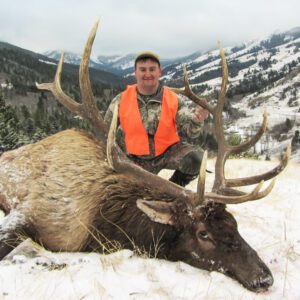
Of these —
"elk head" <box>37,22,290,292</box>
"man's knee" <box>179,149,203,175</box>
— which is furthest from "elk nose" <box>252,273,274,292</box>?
"man's knee" <box>179,149,203,175</box>

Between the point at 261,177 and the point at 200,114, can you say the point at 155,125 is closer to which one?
the point at 200,114

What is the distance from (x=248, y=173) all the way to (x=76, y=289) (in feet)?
22.1

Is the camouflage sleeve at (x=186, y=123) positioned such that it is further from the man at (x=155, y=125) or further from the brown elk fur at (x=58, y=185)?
the brown elk fur at (x=58, y=185)

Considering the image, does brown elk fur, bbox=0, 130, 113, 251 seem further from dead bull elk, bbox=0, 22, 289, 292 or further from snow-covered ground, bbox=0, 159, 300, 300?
snow-covered ground, bbox=0, 159, 300, 300

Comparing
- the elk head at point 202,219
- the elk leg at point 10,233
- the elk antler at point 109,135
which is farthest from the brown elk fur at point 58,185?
the elk head at point 202,219

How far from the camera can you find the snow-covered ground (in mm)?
2914

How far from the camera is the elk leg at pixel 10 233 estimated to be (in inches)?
152

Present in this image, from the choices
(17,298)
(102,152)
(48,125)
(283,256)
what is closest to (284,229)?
(283,256)

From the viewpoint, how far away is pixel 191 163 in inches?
197

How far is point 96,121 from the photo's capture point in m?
4.59

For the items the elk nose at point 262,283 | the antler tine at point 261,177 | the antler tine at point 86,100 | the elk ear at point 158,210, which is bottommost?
the elk nose at point 262,283

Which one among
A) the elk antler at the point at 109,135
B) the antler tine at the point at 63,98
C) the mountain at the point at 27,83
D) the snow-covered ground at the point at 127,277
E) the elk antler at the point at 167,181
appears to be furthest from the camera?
the mountain at the point at 27,83

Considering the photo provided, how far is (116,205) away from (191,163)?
4.48ft

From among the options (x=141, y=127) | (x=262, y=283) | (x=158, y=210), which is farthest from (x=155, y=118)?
(x=262, y=283)
